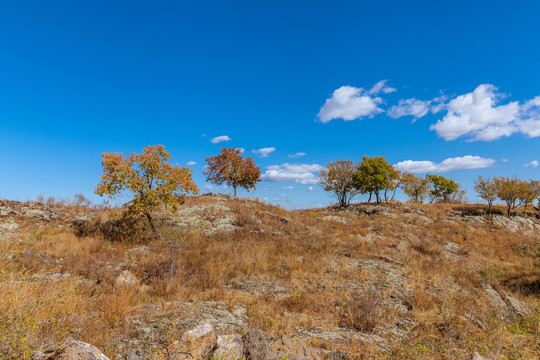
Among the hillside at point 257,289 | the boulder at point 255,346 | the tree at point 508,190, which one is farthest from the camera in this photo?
the tree at point 508,190

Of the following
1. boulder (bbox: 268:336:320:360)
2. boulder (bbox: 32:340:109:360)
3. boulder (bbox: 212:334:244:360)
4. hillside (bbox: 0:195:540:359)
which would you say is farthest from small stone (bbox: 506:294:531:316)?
boulder (bbox: 32:340:109:360)

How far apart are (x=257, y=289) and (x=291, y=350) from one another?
3506 millimetres

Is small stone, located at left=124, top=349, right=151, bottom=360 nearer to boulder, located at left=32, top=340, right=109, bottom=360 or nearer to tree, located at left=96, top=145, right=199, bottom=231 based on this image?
boulder, located at left=32, top=340, right=109, bottom=360

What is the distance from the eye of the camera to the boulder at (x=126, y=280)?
21.2 feet

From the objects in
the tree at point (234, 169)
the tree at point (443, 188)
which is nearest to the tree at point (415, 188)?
the tree at point (443, 188)

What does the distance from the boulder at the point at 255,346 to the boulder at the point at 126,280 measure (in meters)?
4.20

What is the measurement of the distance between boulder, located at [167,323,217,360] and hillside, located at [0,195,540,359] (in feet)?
0.27

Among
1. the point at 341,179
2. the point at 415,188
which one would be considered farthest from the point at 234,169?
the point at 415,188

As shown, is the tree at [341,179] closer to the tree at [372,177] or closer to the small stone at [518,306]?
the tree at [372,177]

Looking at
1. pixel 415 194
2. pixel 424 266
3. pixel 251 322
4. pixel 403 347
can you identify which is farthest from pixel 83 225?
pixel 415 194

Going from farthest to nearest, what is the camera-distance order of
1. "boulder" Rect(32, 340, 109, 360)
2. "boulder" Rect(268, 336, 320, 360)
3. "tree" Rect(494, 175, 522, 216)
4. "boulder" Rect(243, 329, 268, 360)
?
"tree" Rect(494, 175, 522, 216)
"boulder" Rect(268, 336, 320, 360)
"boulder" Rect(243, 329, 268, 360)
"boulder" Rect(32, 340, 109, 360)

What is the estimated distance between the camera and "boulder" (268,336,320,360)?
3771mm

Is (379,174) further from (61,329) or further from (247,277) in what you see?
(61,329)

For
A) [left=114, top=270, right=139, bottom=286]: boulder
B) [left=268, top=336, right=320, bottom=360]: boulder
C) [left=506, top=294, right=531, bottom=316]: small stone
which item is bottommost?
[left=506, top=294, right=531, bottom=316]: small stone
